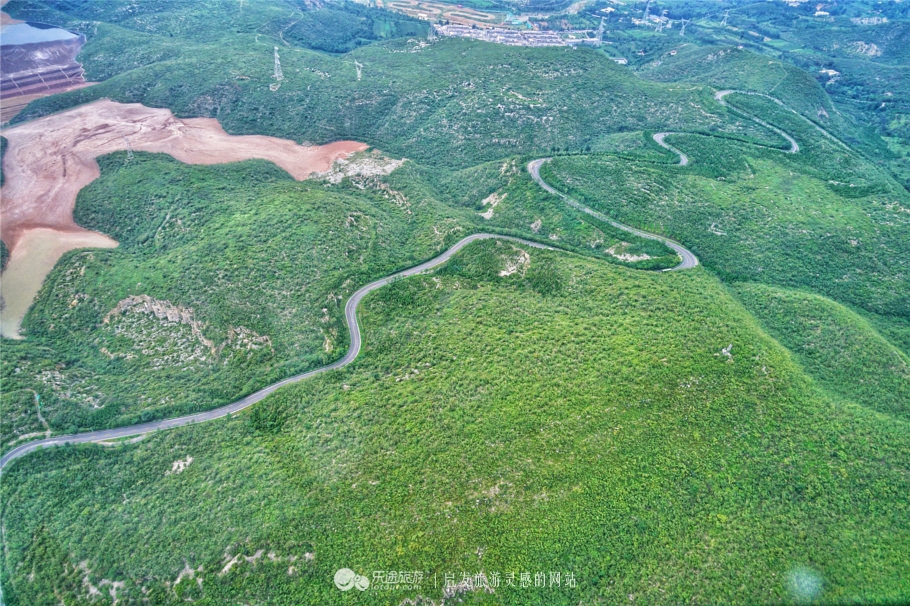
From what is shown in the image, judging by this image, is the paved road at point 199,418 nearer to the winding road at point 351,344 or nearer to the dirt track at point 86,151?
the winding road at point 351,344

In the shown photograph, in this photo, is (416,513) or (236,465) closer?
(416,513)

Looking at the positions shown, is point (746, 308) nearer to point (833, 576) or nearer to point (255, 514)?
point (833, 576)

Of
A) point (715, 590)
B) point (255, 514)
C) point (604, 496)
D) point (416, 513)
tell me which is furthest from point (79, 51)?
point (715, 590)

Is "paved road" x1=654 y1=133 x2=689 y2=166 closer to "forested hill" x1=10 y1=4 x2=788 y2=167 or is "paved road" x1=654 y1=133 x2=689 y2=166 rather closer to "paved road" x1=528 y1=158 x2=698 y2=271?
"forested hill" x1=10 y1=4 x2=788 y2=167

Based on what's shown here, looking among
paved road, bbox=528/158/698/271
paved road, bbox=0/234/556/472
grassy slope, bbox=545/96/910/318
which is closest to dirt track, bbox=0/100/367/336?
paved road, bbox=0/234/556/472

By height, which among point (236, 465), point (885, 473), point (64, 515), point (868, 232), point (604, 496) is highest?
point (868, 232)

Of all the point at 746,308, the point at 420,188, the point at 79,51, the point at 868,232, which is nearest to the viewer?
the point at 746,308
